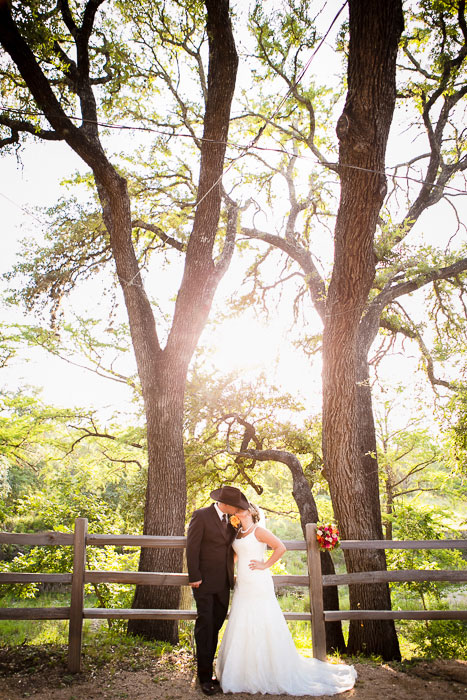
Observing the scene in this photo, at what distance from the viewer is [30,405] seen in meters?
13.8

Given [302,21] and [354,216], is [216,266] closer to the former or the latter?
[354,216]

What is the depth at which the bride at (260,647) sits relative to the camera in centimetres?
430

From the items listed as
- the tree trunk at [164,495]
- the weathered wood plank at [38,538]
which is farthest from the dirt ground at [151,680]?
the weathered wood plank at [38,538]

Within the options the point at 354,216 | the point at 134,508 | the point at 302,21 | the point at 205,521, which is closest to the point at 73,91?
the point at 302,21

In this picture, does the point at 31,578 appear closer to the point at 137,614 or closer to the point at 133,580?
the point at 133,580

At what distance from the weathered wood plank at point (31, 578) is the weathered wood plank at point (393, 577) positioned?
299 centimetres

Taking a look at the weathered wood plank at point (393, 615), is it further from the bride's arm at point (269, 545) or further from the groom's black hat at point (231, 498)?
the groom's black hat at point (231, 498)

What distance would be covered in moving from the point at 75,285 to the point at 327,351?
17.6 feet

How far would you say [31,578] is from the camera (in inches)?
204

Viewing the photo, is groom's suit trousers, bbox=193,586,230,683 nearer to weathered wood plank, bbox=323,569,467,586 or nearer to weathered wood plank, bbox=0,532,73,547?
weathered wood plank, bbox=323,569,467,586

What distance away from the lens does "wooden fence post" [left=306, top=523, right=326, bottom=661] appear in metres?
5.21

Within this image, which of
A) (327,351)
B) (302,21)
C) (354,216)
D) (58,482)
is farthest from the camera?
(58,482)

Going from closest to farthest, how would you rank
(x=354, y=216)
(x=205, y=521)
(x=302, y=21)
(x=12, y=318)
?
(x=205, y=521)
(x=354, y=216)
(x=302, y=21)
(x=12, y=318)

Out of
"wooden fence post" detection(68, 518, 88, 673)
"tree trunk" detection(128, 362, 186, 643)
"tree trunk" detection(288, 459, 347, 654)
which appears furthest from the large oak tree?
"tree trunk" detection(288, 459, 347, 654)
